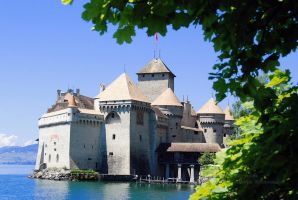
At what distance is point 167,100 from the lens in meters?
65.0

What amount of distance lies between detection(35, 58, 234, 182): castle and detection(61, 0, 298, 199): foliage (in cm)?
5330

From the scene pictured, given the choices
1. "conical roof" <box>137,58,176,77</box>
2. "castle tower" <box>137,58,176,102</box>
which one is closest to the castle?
"castle tower" <box>137,58,176,102</box>

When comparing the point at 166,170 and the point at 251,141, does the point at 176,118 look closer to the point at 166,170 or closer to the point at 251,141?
the point at 166,170

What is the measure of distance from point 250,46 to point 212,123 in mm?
65018

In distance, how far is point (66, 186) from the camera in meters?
49.4

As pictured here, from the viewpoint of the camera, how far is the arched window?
193 feet

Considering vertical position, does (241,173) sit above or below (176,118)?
below

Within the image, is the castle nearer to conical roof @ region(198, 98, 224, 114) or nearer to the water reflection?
conical roof @ region(198, 98, 224, 114)

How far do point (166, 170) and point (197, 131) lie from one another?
11.1m

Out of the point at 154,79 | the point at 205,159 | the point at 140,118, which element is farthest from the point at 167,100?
the point at 205,159

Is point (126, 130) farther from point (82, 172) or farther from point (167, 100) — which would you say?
point (167, 100)

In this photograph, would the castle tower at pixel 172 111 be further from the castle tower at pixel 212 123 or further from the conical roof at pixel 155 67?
the conical roof at pixel 155 67

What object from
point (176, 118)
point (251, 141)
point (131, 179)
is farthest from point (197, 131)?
point (251, 141)

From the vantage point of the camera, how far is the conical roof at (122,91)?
194ft
